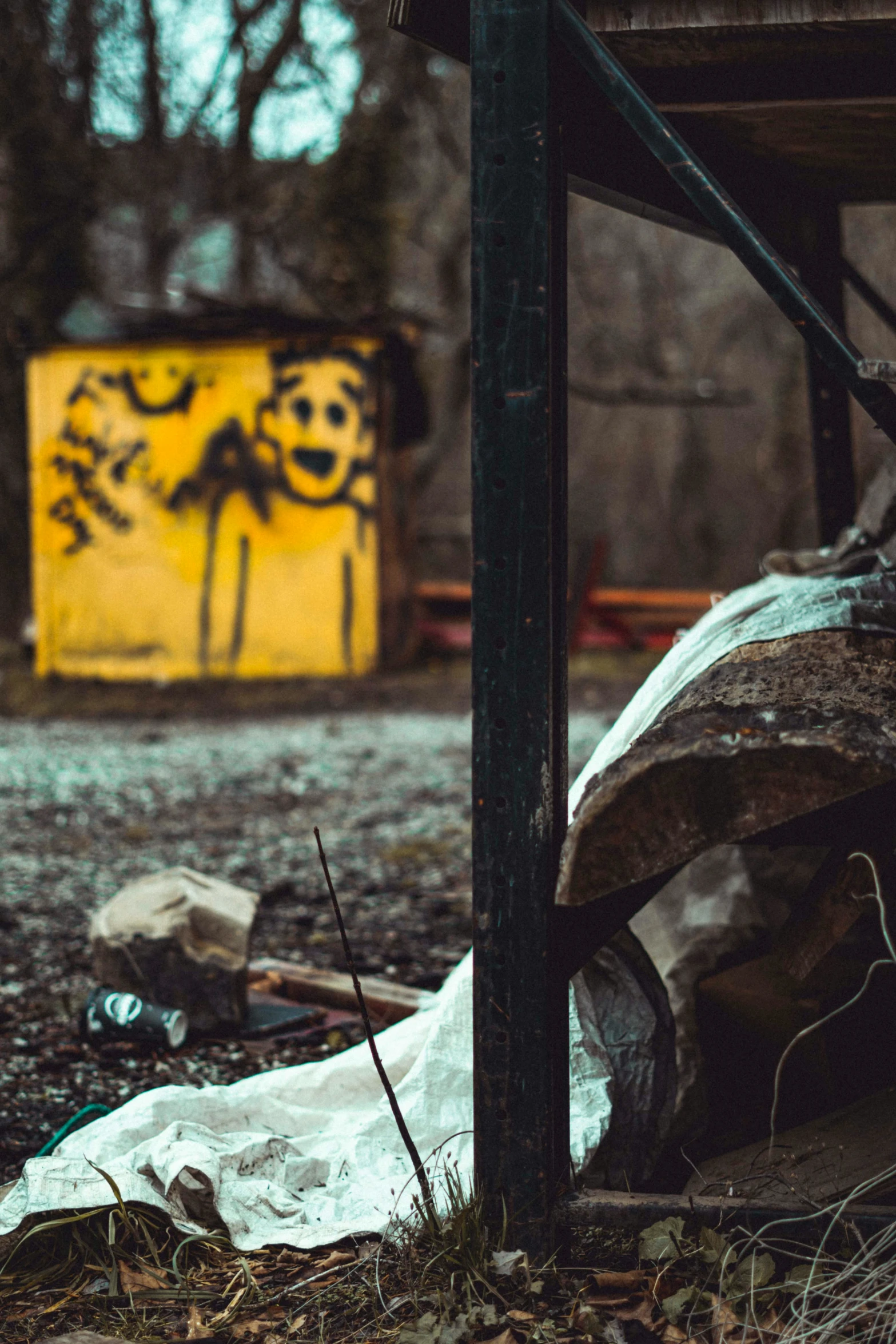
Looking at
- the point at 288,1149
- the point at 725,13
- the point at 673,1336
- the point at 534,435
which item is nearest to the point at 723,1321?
the point at 673,1336

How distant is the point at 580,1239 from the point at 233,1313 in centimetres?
57

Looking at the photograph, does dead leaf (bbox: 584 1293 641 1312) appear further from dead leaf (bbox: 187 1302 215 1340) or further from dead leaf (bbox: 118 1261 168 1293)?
dead leaf (bbox: 118 1261 168 1293)

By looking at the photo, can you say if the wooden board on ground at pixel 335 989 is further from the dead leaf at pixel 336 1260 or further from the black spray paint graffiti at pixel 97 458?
the black spray paint graffiti at pixel 97 458

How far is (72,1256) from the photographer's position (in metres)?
1.97

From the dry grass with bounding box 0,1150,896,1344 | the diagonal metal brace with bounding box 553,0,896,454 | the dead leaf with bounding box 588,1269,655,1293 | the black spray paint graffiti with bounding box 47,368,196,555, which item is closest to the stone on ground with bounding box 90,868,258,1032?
the dry grass with bounding box 0,1150,896,1344

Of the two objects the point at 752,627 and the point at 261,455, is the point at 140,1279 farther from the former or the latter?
the point at 261,455

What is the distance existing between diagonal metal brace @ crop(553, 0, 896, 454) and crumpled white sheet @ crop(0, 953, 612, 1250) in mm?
1127

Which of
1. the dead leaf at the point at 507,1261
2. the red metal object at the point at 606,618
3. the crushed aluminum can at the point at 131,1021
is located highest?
the red metal object at the point at 606,618

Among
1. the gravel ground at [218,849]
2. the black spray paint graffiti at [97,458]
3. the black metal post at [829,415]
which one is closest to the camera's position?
the gravel ground at [218,849]

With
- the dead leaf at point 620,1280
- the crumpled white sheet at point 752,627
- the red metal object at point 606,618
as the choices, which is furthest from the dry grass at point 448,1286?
the red metal object at point 606,618

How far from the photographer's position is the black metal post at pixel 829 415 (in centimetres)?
335

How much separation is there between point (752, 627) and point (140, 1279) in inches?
58.5

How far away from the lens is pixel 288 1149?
2236 millimetres

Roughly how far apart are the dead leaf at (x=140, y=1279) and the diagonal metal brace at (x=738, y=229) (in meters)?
1.71
